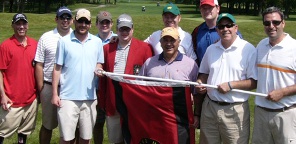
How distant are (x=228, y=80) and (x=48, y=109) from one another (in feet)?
9.92

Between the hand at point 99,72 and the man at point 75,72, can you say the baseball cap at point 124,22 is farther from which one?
the hand at point 99,72

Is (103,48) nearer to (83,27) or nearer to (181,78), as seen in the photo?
(83,27)

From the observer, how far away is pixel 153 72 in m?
5.46

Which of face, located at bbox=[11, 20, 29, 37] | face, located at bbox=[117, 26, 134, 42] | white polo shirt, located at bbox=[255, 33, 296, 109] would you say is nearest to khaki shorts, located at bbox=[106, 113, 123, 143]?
face, located at bbox=[117, 26, 134, 42]

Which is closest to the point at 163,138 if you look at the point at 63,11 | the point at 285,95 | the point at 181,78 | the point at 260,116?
the point at 181,78

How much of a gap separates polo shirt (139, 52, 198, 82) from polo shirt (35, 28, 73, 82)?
170cm

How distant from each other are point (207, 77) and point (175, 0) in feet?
333

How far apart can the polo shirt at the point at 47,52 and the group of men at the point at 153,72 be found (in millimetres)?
15

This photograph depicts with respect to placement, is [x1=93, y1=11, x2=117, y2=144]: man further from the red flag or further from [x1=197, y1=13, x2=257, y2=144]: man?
[x1=197, y1=13, x2=257, y2=144]: man

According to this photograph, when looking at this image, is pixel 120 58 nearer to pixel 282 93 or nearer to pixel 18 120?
pixel 18 120

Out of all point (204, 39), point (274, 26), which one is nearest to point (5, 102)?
point (204, 39)

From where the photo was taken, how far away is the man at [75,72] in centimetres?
572

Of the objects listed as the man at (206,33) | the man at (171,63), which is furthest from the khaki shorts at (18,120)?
the man at (206,33)

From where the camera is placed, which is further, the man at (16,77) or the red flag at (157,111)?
the man at (16,77)
